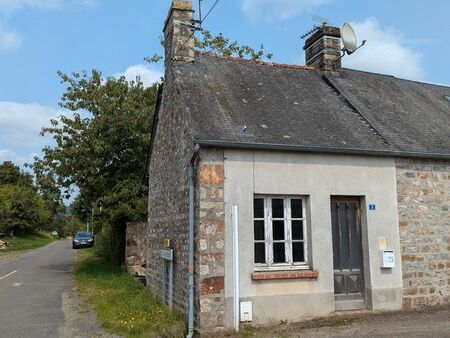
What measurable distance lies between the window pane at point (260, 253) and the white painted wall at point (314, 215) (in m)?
0.26

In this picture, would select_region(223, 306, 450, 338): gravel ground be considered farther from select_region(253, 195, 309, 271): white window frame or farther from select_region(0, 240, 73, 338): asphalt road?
select_region(0, 240, 73, 338): asphalt road

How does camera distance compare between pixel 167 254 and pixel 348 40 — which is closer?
pixel 167 254

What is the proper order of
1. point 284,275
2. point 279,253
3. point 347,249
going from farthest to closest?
point 347,249 → point 279,253 → point 284,275

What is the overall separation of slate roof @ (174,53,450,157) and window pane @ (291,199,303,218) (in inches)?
43.7

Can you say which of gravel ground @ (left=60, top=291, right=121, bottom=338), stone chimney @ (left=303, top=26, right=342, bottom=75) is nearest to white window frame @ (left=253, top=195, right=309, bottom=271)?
gravel ground @ (left=60, top=291, right=121, bottom=338)

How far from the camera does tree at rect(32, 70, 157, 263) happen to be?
17.8 metres

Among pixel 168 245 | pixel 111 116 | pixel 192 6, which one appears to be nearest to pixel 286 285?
pixel 168 245

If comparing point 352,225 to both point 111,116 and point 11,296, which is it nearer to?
point 11,296

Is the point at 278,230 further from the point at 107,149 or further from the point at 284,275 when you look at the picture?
the point at 107,149

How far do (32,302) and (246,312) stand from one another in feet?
22.9

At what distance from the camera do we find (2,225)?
47.2 meters

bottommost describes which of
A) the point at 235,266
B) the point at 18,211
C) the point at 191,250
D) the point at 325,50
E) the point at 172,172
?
the point at 235,266

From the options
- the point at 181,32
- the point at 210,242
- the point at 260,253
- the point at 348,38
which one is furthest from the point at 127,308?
the point at 348,38

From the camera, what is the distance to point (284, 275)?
28.1 ft
